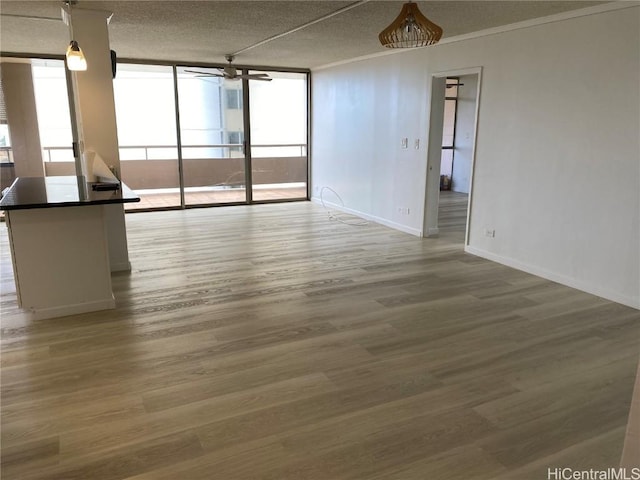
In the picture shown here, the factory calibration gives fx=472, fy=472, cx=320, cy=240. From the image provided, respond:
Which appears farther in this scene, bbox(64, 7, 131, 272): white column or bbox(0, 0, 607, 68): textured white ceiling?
bbox(64, 7, 131, 272): white column

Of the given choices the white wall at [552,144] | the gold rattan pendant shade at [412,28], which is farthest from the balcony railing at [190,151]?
the gold rattan pendant shade at [412,28]

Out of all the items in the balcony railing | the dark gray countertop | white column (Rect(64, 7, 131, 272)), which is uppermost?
white column (Rect(64, 7, 131, 272))

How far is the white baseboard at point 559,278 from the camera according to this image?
399 centimetres

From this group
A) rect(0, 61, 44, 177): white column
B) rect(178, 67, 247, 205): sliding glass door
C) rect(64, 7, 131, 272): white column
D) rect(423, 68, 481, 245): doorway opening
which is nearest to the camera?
rect(64, 7, 131, 272): white column

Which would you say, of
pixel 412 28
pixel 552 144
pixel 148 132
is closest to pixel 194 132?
pixel 148 132

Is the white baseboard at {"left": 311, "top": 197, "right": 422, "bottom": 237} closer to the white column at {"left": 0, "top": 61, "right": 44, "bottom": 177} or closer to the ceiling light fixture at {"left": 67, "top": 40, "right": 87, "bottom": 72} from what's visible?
the ceiling light fixture at {"left": 67, "top": 40, "right": 87, "bottom": 72}

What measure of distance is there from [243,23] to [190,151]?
4021 mm

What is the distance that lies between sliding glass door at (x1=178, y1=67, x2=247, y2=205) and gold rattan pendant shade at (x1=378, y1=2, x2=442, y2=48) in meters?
5.83

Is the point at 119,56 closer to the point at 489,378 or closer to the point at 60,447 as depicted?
the point at 60,447

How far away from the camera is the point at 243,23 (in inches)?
186

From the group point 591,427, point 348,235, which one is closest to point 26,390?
point 591,427

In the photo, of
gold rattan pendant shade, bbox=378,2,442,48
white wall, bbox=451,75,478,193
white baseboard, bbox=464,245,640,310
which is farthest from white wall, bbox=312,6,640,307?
white wall, bbox=451,75,478,193

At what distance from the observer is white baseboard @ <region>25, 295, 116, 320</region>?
3.61 meters

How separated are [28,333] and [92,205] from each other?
1.02 metres
